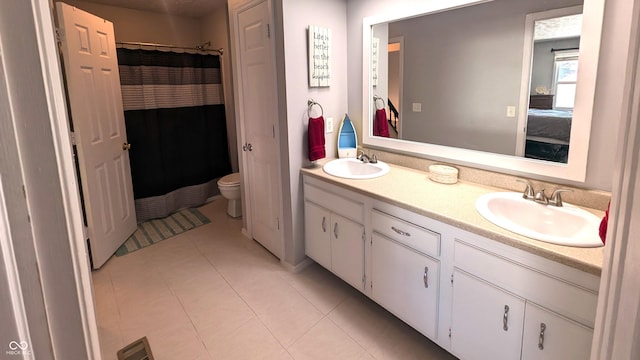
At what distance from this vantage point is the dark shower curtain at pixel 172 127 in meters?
3.48

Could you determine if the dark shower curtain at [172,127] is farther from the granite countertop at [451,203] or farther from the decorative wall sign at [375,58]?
the decorative wall sign at [375,58]

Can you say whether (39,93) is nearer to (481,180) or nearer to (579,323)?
(579,323)

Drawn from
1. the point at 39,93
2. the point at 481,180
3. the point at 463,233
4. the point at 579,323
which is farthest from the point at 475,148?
the point at 39,93

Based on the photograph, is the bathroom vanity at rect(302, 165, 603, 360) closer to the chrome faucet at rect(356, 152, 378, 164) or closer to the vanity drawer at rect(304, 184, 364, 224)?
the vanity drawer at rect(304, 184, 364, 224)

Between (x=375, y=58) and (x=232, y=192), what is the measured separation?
78.3 inches

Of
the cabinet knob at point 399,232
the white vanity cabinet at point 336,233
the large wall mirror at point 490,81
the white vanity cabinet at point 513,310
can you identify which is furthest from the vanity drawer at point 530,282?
the white vanity cabinet at point 336,233

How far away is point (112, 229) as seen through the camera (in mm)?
2936

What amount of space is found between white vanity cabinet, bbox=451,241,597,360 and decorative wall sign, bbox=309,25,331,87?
5.07 ft

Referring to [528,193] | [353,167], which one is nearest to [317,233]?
[353,167]

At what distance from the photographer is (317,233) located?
2.50 metres

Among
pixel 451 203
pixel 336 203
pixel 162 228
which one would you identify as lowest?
pixel 162 228

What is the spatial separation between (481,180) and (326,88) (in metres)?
1.29

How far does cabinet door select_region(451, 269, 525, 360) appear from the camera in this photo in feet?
4.65

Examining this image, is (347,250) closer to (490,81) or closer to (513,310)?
(513,310)
